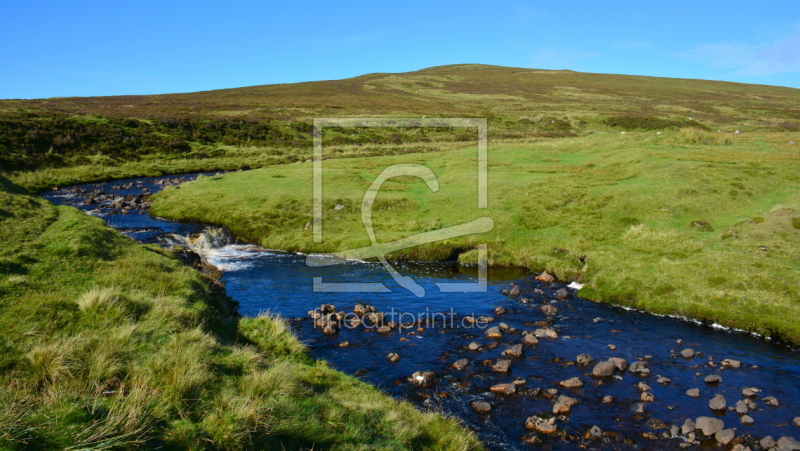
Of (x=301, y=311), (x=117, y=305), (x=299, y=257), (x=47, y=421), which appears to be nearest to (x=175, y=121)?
(x=299, y=257)

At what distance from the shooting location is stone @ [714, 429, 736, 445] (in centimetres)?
1272

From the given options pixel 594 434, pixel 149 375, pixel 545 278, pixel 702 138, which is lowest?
pixel 594 434

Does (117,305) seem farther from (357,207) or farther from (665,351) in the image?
(357,207)

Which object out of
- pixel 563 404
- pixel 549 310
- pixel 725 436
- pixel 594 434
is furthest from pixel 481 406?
pixel 549 310

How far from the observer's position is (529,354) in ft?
59.9

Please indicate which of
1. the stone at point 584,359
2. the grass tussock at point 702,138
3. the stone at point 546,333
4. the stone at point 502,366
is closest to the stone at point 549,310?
the stone at point 546,333

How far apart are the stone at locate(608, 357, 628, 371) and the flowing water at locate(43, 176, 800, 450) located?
29 centimetres

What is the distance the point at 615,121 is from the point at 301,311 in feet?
388

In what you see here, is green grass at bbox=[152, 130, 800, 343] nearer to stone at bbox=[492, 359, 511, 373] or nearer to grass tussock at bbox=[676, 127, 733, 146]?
grass tussock at bbox=[676, 127, 733, 146]

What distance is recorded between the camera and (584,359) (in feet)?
57.5

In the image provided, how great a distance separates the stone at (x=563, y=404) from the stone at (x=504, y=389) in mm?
1420

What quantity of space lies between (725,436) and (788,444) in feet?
4.70

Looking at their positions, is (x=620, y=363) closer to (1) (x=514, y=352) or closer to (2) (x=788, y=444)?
(1) (x=514, y=352)

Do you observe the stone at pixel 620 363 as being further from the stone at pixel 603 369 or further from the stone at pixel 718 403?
the stone at pixel 718 403
